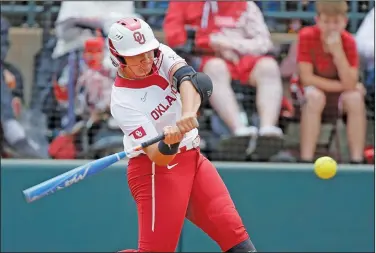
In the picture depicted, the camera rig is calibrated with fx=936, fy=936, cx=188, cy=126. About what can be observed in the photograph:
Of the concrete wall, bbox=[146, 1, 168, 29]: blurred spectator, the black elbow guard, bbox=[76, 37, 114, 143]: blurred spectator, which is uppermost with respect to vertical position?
the black elbow guard

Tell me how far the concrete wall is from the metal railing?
3.63ft

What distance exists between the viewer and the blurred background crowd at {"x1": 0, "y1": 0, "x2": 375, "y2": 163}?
22.5 feet

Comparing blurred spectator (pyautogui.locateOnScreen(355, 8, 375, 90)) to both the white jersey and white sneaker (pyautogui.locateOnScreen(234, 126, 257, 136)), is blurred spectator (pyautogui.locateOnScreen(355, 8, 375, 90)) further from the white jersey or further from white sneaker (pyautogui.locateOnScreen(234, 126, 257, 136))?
the white jersey

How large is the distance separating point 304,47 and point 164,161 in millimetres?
2442

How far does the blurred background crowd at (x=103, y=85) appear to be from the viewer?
22.5ft

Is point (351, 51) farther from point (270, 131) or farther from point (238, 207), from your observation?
point (238, 207)

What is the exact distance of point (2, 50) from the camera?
6.96 m

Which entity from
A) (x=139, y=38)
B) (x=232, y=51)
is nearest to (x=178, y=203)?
(x=139, y=38)

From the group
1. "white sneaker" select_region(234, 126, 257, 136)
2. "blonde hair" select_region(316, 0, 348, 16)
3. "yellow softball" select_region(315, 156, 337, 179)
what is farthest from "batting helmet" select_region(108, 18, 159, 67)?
"blonde hair" select_region(316, 0, 348, 16)

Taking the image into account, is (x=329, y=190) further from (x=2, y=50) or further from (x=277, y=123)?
(x=2, y=50)

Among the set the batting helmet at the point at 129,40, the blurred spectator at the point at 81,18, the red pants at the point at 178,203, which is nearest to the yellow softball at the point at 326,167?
the red pants at the point at 178,203

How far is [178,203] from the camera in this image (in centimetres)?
495

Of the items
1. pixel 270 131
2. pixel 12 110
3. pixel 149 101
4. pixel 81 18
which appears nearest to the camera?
pixel 149 101

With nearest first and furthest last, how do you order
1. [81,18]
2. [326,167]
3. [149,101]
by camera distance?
1. [149,101]
2. [326,167]
3. [81,18]
